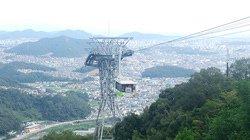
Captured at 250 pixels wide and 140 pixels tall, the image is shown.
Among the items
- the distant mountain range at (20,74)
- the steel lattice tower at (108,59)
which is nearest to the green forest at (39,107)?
the distant mountain range at (20,74)

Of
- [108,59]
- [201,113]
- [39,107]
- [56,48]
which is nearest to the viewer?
[201,113]

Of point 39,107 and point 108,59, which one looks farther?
point 39,107

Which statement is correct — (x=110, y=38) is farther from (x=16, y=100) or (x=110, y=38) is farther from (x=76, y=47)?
(x=76, y=47)

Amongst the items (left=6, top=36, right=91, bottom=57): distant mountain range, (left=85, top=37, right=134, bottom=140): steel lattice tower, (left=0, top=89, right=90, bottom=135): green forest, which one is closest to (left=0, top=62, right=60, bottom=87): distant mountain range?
(left=0, top=89, right=90, bottom=135): green forest

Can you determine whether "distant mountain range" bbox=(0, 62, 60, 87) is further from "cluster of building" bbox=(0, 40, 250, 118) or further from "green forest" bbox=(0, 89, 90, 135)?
"green forest" bbox=(0, 89, 90, 135)

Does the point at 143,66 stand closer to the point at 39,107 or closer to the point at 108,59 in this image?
the point at 39,107

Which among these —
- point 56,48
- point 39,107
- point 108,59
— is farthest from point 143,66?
point 108,59

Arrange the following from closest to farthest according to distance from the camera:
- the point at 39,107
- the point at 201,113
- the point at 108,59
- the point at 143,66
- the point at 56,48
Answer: the point at 201,113
the point at 108,59
the point at 39,107
the point at 143,66
the point at 56,48
